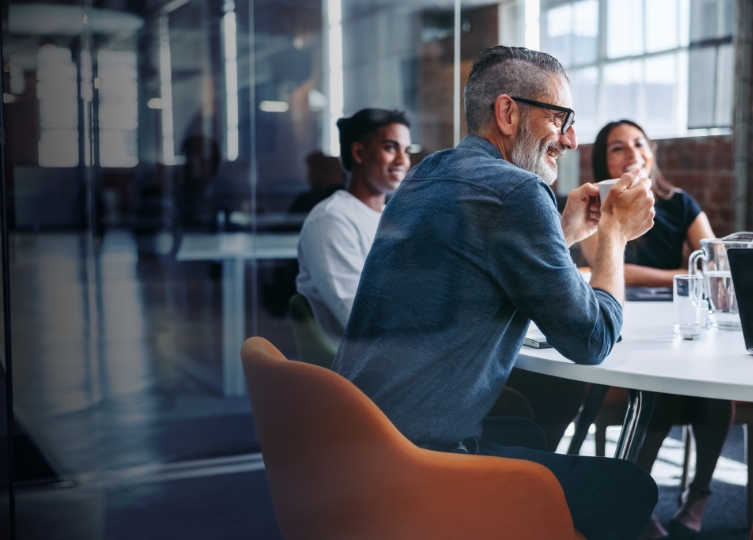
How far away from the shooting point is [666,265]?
2.78m

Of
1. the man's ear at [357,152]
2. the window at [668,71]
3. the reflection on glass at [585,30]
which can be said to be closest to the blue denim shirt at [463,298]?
the man's ear at [357,152]

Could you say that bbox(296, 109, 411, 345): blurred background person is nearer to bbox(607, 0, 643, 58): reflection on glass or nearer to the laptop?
the laptop

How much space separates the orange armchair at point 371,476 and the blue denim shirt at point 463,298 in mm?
116

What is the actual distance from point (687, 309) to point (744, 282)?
0.25m

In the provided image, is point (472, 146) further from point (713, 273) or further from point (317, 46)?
point (317, 46)

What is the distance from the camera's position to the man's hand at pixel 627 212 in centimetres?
147

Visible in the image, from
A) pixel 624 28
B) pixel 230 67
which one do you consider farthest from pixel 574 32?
pixel 230 67

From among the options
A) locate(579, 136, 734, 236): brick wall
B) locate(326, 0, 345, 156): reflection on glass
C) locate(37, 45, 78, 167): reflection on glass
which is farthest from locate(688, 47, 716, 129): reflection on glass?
locate(37, 45, 78, 167): reflection on glass

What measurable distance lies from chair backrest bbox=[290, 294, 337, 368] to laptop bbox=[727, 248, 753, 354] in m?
0.94

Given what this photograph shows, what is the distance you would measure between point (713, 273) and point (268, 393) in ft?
3.74

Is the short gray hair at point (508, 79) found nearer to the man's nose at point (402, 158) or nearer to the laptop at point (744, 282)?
the laptop at point (744, 282)

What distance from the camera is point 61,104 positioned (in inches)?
109

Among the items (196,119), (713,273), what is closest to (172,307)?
(196,119)

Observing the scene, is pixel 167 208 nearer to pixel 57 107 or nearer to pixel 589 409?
pixel 57 107
